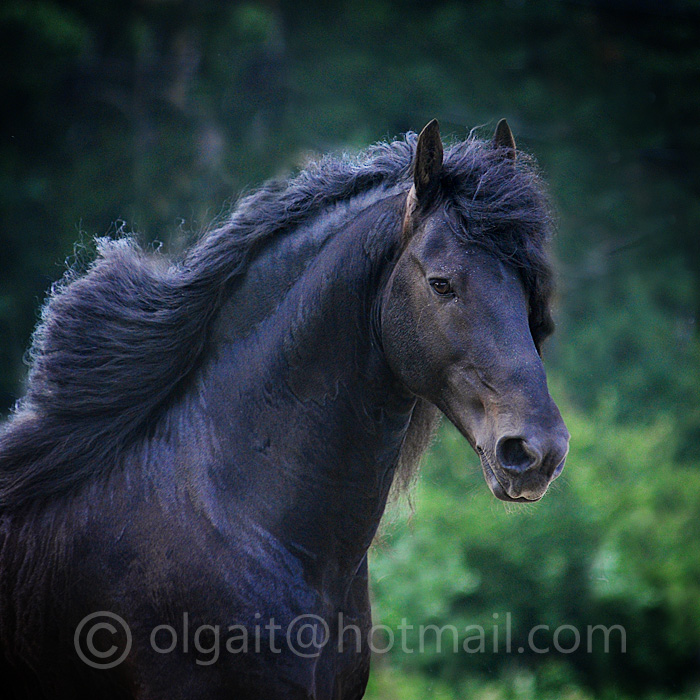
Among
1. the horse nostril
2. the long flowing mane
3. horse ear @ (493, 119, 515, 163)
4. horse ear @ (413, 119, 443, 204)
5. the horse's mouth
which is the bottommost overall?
the horse's mouth

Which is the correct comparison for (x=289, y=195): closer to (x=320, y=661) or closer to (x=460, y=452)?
(x=320, y=661)

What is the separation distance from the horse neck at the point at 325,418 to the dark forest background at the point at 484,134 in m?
0.57

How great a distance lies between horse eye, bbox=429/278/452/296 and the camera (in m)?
2.35

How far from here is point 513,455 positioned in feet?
7.29

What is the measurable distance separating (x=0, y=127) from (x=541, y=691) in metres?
8.11

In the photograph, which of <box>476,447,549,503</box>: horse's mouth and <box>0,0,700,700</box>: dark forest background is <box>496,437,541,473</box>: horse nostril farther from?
<box>0,0,700,700</box>: dark forest background

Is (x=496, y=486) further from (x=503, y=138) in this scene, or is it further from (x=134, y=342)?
(x=134, y=342)

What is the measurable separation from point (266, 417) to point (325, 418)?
7.5 inches

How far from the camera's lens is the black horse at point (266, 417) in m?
2.38

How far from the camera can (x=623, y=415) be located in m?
15.0

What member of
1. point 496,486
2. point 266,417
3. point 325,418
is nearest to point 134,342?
point 266,417

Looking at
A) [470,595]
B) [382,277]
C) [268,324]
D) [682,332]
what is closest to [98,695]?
[268,324]

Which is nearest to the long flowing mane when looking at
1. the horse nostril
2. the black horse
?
the black horse

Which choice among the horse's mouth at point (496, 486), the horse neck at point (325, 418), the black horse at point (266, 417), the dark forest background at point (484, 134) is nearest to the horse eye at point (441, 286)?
the black horse at point (266, 417)
